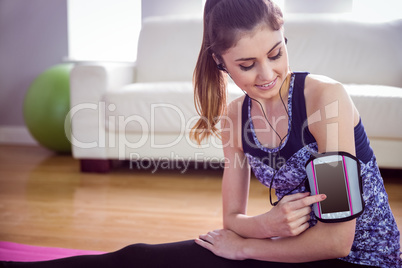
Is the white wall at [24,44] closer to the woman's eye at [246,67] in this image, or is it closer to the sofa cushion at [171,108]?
the sofa cushion at [171,108]

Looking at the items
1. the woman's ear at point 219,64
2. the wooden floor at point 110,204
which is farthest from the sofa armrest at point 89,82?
the woman's ear at point 219,64

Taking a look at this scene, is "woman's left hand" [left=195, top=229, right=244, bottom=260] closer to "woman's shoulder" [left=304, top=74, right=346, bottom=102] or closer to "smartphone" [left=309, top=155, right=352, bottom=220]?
"smartphone" [left=309, top=155, right=352, bottom=220]

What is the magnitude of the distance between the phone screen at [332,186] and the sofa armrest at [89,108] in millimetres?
1747

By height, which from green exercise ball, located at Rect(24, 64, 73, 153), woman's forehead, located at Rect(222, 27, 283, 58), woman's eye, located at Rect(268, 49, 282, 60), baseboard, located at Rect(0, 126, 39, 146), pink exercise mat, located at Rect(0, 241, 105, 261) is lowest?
baseboard, located at Rect(0, 126, 39, 146)

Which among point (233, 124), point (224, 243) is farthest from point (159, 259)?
point (233, 124)

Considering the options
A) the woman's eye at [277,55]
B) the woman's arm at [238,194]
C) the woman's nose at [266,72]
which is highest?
the woman's eye at [277,55]

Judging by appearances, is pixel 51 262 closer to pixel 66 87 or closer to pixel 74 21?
pixel 66 87

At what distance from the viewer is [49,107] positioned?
A: 290cm

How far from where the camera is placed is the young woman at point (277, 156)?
804 millimetres

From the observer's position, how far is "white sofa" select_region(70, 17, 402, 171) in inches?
80.7

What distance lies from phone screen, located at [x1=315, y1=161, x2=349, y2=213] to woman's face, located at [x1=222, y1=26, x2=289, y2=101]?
0.20 m

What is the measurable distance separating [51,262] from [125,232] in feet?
2.18

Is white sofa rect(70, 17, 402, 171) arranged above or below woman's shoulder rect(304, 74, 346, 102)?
below

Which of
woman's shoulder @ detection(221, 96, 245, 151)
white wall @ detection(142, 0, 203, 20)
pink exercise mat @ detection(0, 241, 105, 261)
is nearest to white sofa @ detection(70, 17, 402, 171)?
white wall @ detection(142, 0, 203, 20)
